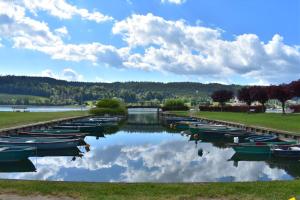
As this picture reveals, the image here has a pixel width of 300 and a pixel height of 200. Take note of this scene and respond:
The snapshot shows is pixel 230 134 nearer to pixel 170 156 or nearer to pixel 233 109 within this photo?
pixel 170 156

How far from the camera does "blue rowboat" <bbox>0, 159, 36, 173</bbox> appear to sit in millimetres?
22422

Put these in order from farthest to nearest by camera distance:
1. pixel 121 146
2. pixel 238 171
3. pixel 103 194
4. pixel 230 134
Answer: pixel 230 134
pixel 121 146
pixel 238 171
pixel 103 194

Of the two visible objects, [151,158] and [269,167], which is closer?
[269,167]

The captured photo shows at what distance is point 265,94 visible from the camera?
91000 mm

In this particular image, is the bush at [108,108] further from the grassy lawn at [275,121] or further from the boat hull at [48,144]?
the boat hull at [48,144]

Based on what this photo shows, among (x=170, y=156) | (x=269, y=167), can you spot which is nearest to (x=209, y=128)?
(x=170, y=156)

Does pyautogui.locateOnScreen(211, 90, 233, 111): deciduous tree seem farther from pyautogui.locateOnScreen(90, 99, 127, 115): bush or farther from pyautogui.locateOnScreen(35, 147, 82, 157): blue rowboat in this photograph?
pyautogui.locateOnScreen(35, 147, 82, 157): blue rowboat

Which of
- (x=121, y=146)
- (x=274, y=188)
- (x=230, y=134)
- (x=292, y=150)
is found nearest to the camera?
(x=274, y=188)

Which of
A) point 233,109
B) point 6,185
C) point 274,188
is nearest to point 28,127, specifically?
point 6,185

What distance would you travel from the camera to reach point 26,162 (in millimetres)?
25062

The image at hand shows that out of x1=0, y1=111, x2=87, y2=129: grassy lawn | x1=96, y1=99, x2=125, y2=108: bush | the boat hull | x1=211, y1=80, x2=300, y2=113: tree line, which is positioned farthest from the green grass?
x1=96, y1=99, x2=125, y2=108: bush

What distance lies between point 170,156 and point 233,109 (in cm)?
7859

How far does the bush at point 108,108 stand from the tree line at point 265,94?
28.0 m

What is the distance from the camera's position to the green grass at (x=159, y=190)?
1327 cm
